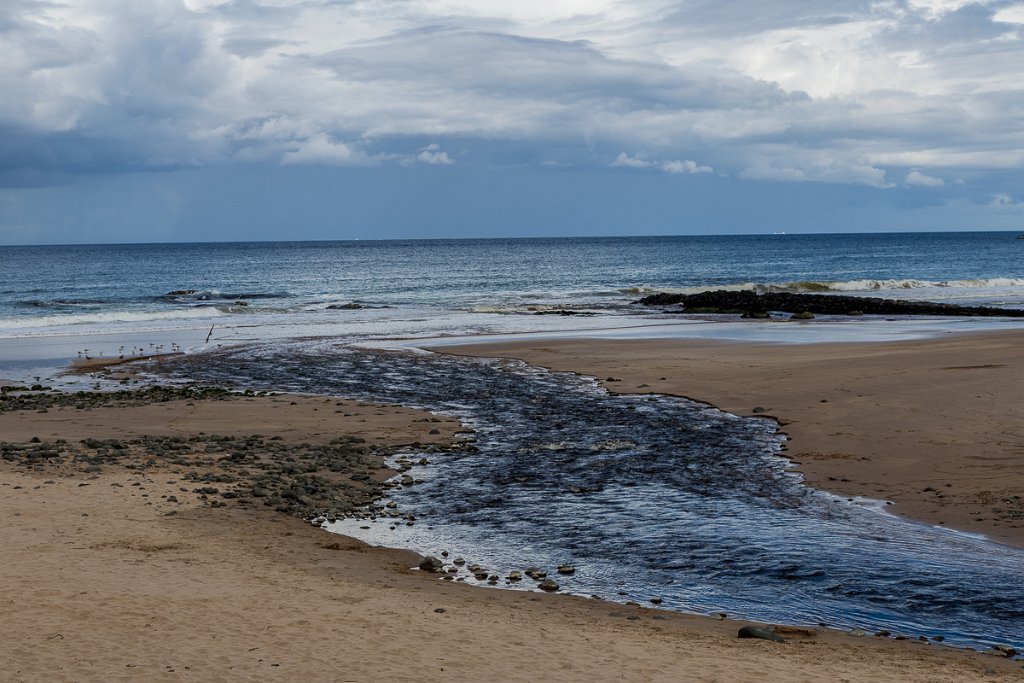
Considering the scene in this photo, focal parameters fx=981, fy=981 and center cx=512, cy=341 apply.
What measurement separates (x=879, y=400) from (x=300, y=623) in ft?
46.7

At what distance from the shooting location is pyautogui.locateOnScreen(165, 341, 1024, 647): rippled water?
29.8 ft

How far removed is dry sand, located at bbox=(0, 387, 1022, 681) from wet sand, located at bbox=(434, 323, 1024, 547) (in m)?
4.82

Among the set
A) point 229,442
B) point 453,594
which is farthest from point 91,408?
point 453,594

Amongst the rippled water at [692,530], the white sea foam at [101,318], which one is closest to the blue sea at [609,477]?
the rippled water at [692,530]

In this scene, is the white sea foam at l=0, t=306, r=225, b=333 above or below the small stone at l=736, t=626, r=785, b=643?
above

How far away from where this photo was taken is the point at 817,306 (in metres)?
47.1

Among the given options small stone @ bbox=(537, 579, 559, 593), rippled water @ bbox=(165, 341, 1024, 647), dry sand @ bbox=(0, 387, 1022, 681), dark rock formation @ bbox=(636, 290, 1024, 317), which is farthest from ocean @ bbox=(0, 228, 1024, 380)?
small stone @ bbox=(537, 579, 559, 593)

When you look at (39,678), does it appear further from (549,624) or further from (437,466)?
(437,466)

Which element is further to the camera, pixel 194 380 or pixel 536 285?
pixel 536 285

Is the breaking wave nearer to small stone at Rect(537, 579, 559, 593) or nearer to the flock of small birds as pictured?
the flock of small birds

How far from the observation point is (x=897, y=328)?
37.4 metres

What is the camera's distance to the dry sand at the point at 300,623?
7020 millimetres

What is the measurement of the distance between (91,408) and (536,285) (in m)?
63.0

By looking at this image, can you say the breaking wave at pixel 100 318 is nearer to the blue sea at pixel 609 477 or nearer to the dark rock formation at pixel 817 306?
the blue sea at pixel 609 477
